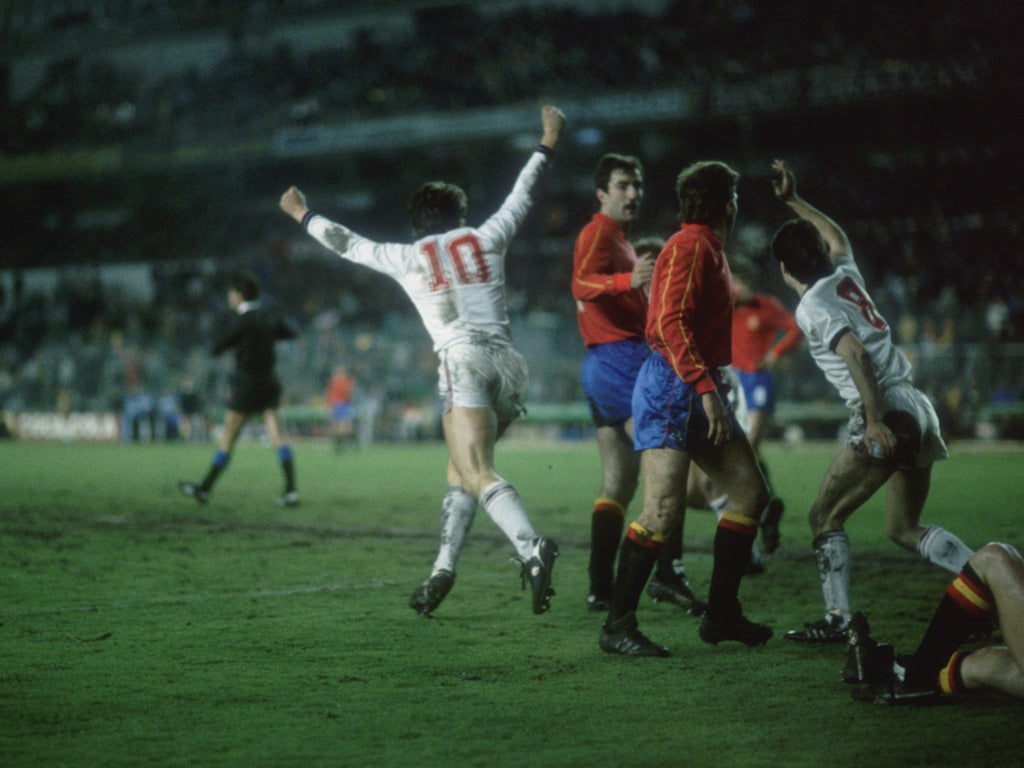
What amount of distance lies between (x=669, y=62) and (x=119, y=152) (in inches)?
692

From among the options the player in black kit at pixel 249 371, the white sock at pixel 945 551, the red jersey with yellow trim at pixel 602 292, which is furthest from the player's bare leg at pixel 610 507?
the player in black kit at pixel 249 371

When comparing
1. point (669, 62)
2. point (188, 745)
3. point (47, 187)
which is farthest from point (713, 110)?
point (188, 745)

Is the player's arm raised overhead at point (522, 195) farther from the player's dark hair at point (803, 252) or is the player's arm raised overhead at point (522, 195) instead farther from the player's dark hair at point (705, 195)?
the player's dark hair at point (803, 252)

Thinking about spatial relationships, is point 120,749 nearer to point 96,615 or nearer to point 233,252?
point 96,615

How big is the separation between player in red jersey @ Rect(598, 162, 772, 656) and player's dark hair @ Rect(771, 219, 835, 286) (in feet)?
1.04

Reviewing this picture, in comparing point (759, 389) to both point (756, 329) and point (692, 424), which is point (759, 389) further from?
point (692, 424)

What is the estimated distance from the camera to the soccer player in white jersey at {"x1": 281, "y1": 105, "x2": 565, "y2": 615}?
6652 mm

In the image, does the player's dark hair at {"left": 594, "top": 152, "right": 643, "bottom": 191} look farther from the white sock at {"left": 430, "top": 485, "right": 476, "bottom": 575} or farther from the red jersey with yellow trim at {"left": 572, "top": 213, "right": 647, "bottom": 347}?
the white sock at {"left": 430, "top": 485, "right": 476, "bottom": 575}

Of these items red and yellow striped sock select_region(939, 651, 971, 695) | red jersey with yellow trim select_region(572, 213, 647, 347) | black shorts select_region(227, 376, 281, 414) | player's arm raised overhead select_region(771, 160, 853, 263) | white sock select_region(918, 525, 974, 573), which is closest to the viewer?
red and yellow striped sock select_region(939, 651, 971, 695)

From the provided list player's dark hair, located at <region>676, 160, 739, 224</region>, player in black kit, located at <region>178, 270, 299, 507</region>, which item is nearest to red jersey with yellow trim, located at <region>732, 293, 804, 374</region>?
player's dark hair, located at <region>676, 160, 739, 224</region>

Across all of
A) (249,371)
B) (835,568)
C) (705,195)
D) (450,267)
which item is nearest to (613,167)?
(450,267)

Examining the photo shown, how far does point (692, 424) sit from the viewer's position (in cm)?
564

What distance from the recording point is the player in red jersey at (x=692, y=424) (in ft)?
18.5

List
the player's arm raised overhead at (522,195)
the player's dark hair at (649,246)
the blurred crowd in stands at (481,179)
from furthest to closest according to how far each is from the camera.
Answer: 1. the blurred crowd in stands at (481,179)
2. the player's dark hair at (649,246)
3. the player's arm raised overhead at (522,195)
